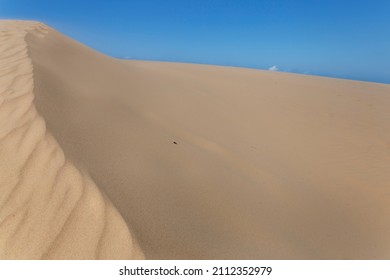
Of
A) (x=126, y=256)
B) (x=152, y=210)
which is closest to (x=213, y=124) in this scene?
(x=152, y=210)

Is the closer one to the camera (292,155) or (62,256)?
(62,256)

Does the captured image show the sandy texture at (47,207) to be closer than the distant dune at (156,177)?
Yes

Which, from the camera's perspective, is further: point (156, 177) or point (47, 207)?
point (156, 177)

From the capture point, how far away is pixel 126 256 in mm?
1592

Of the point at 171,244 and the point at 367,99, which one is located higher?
the point at 367,99

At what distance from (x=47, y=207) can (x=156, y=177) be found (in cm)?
91

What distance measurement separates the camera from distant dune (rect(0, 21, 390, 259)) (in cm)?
174

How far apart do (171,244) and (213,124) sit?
3.20 metres

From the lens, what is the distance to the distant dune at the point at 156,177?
1738 millimetres

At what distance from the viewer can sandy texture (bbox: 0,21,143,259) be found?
1606 millimetres

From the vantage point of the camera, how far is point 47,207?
1.76 metres

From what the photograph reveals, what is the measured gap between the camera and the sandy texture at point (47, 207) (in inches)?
63.2

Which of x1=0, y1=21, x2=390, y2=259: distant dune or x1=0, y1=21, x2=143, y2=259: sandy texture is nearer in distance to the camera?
x1=0, y1=21, x2=143, y2=259: sandy texture
